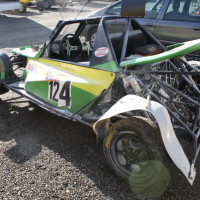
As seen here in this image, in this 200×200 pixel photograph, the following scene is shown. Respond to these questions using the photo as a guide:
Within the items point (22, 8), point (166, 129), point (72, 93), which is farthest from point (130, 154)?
point (22, 8)

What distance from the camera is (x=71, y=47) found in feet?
14.4

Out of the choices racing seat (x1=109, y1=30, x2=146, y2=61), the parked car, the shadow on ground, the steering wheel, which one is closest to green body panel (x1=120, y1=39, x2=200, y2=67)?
racing seat (x1=109, y1=30, x2=146, y2=61)

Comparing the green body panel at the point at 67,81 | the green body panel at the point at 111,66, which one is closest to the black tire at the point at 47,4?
the green body panel at the point at 67,81

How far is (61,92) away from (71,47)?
993 mm

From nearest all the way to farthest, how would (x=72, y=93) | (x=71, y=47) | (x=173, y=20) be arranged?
(x=72, y=93), (x=71, y=47), (x=173, y=20)

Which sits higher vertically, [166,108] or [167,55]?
[167,55]

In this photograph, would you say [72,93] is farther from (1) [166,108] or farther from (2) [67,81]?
(1) [166,108]

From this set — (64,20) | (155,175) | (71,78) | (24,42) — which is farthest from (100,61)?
(24,42)

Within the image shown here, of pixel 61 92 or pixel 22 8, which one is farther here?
pixel 22 8

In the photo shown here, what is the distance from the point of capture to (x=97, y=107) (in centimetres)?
356

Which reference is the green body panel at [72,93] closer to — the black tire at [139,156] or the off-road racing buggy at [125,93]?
the off-road racing buggy at [125,93]

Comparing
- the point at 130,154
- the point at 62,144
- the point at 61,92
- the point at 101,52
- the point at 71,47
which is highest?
the point at 101,52

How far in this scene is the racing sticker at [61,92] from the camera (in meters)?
3.69

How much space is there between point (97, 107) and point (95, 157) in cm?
65
